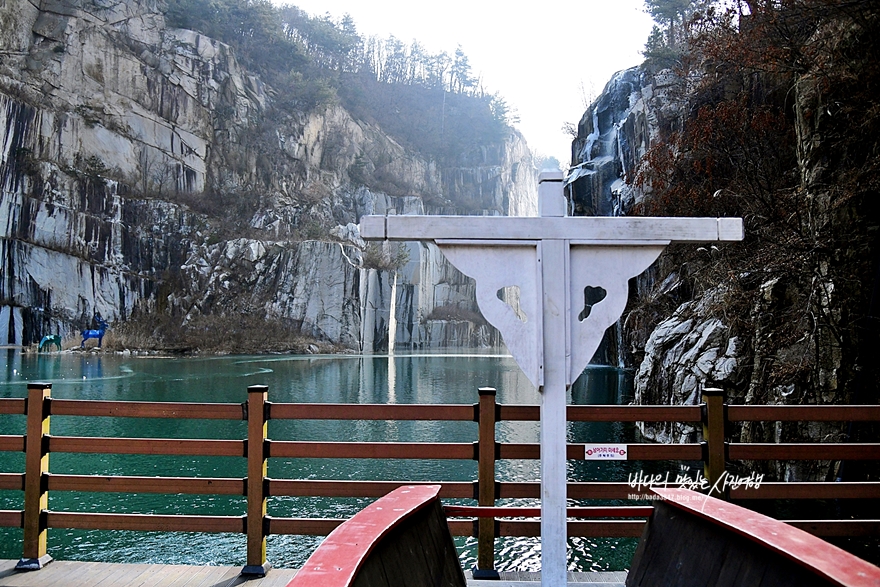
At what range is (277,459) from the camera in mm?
10141

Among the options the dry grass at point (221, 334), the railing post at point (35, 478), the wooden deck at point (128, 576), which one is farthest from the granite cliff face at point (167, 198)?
the wooden deck at point (128, 576)

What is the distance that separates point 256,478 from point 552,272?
2.29 m

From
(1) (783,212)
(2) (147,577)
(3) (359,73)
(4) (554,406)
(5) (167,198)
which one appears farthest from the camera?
(3) (359,73)

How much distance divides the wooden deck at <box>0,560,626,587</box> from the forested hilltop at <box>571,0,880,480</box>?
15.4 feet

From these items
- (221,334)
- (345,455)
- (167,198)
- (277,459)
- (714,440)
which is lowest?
(277,459)

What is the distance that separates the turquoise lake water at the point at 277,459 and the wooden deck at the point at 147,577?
7.83ft

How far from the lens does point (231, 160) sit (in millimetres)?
54031

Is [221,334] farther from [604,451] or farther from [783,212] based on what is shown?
[604,451]

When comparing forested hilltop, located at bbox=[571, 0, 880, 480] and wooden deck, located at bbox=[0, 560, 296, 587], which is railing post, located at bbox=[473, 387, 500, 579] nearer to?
wooden deck, located at bbox=[0, 560, 296, 587]

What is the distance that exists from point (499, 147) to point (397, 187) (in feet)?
59.8

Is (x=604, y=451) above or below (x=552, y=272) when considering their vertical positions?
below

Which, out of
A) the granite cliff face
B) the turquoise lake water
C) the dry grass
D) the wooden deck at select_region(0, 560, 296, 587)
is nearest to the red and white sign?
the wooden deck at select_region(0, 560, 296, 587)

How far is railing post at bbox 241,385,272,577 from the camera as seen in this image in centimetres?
348

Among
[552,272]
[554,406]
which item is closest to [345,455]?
[554,406]
